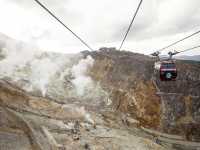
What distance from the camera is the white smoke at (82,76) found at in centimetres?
3265

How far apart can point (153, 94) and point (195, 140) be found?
20.9 feet

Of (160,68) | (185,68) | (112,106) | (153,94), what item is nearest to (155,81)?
(153,94)

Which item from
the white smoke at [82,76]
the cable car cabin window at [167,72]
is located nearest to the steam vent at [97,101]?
the white smoke at [82,76]

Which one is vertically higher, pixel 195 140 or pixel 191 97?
pixel 191 97

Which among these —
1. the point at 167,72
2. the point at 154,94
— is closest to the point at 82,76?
the point at 154,94

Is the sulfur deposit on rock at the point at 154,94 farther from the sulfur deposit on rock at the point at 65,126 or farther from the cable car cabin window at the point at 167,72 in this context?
the cable car cabin window at the point at 167,72

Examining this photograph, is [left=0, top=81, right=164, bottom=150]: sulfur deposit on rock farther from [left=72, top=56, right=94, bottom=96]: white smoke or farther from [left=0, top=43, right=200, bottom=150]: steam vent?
[left=72, top=56, right=94, bottom=96]: white smoke

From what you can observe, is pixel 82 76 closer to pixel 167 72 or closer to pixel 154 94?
pixel 154 94

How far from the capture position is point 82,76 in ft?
117

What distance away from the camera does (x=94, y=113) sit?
25328 mm

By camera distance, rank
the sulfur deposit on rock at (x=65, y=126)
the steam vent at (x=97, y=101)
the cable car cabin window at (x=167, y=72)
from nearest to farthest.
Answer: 1. the cable car cabin window at (x=167, y=72)
2. the sulfur deposit on rock at (x=65, y=126)
3. the steam vent at (x=97, y=101)

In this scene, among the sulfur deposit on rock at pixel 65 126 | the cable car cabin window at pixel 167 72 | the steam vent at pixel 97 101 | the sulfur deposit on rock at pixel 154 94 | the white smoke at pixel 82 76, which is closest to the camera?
the cable car cabin window at pixel 167 72

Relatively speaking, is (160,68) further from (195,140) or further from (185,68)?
(185,68)

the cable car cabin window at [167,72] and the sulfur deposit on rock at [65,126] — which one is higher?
the cable car cabin window at [167,72]
